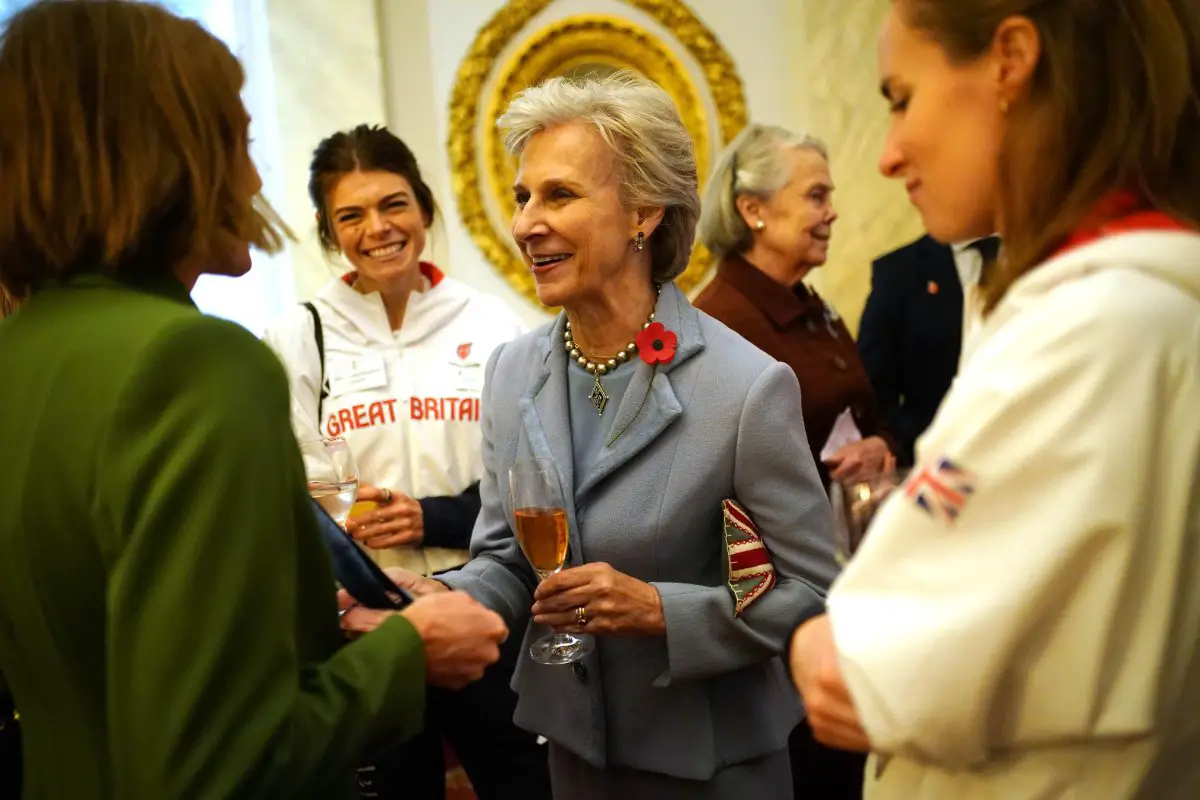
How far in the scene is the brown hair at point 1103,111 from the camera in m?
0.90

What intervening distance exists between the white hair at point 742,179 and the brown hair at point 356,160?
0.84 meters

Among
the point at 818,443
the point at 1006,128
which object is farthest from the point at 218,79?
the point at 818,443

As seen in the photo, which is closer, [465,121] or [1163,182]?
[1163,182]

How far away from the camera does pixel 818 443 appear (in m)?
2.60

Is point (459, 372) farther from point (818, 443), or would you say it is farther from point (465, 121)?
point (465, 121)

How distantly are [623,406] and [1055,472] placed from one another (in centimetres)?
95

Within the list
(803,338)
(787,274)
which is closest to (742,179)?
(787,274)

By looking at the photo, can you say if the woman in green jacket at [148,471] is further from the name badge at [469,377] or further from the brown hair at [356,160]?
the brown hair at [356,160]

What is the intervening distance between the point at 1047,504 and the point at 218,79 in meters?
0.89

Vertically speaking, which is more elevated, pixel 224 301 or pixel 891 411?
pixel 224 301

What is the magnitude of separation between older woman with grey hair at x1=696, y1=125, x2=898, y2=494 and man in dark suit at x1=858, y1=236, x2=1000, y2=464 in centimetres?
45

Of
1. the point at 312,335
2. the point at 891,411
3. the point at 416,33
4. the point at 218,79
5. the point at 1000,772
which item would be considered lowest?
the point at 891,411

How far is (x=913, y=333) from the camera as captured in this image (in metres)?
3.32

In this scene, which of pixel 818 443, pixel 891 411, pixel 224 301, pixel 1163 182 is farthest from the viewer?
pixel 224 301
